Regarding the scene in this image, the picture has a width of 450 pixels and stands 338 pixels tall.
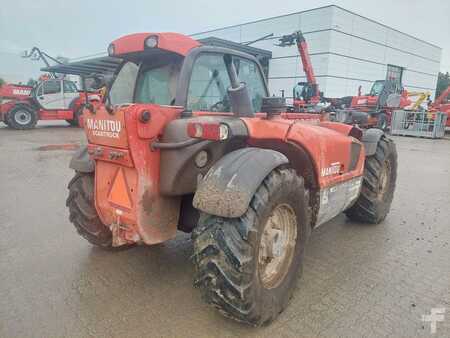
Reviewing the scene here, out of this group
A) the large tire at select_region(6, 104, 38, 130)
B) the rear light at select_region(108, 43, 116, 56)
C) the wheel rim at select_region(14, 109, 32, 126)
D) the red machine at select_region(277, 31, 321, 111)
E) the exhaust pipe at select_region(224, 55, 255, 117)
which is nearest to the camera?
the exhaust pipe at select_region(224, 55, 255, 117)

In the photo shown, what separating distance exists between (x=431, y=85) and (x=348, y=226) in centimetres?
3984

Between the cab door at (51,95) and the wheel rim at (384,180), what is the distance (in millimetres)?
16008

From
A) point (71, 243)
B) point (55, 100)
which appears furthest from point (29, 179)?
point (55, 100)

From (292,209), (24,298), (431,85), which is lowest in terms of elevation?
(24,298)

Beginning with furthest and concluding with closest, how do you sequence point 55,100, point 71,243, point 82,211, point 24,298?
1. point 55,100
2. point 71,243
3. point 82,211
4. point 24,298

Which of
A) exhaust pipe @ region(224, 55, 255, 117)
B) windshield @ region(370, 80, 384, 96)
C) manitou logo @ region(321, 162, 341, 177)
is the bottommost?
manitou logo @ region(321, 162, 341, 177)

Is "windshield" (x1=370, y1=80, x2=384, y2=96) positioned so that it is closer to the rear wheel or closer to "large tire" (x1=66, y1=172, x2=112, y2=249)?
the rear wheel

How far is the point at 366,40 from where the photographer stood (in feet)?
86.5

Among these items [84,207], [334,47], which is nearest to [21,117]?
[84,207]

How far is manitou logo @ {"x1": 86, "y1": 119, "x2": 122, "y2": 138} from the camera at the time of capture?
2.21 metres

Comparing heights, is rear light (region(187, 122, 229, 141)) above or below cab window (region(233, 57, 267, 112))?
below

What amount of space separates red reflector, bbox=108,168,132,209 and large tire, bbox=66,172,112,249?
636 mm

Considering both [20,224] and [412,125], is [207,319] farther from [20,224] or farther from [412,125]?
[412,125]

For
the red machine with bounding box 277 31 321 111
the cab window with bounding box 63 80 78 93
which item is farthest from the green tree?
the cab window with bounding box 63 80 78 93
